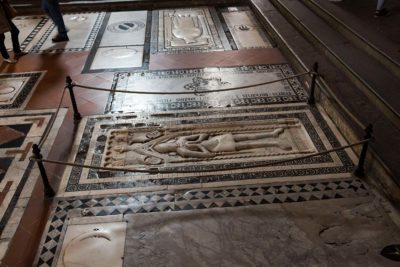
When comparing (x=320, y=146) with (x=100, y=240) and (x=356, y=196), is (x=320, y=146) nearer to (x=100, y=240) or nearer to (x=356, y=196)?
(x=356, y=196)

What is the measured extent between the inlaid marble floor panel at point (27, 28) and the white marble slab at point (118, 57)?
→ 1266 mm

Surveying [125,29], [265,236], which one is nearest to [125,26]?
[125,29]

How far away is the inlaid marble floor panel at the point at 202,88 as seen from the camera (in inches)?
166

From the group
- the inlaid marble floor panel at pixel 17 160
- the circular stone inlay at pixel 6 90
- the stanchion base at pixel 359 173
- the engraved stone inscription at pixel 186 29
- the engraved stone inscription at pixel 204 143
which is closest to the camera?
the inlaid marble floor panel at pixel 17 160

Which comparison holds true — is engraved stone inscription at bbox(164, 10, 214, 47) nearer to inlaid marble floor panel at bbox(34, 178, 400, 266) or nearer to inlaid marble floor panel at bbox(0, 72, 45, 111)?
inlaid marble floor panel at bbox(0, 72, 45, 111)

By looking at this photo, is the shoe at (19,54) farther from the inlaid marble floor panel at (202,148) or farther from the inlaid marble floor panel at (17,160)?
the inlaid marble floor panel at (202,148)

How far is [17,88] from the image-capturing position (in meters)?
4.61

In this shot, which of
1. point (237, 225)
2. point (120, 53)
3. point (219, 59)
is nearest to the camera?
point (237, 225)

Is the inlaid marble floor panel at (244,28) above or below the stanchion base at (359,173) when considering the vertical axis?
above

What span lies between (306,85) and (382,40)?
993 mm

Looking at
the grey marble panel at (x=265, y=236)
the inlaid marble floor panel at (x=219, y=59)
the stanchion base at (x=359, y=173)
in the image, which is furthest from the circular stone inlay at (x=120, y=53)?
the stanchion base at (x=359, y=173)

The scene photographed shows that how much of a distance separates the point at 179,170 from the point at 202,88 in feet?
5.56

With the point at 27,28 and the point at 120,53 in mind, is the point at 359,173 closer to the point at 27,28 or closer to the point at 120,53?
the point at 120,53

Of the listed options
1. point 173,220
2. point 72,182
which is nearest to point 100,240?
point 173,220
